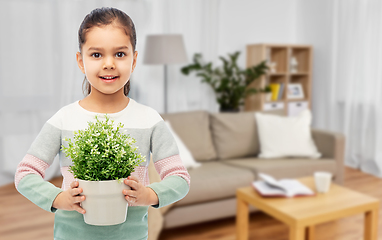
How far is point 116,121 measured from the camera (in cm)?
50

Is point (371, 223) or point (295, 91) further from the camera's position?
point (295, 91)

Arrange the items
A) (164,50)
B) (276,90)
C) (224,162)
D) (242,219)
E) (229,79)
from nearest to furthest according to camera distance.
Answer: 1. (242,219)
2. (224,162)
3. (164,50)
4. (229,79)
5. (276,90)

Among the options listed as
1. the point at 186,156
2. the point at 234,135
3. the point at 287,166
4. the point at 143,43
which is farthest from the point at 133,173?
the point at 143,43

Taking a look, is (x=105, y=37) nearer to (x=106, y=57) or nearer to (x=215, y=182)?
(x=106, y=57)

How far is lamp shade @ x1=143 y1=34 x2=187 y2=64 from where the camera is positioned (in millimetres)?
3188

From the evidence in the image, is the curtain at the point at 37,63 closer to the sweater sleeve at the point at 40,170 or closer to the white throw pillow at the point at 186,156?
the white throw pillow at the point at 186,156

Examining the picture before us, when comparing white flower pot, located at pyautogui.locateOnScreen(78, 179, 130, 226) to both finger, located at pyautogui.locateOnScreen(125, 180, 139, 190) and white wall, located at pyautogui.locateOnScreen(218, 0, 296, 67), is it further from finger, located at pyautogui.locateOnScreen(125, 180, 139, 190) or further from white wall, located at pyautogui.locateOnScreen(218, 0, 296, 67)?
white wall, located at pyautogui.locateOnScreen(218, 0, 296, 67)

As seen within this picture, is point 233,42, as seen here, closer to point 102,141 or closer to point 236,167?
point 236,167

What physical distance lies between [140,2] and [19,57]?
1279 mm

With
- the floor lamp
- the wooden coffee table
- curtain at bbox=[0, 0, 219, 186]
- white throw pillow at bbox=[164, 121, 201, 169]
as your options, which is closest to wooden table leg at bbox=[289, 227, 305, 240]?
the wooden coffee table

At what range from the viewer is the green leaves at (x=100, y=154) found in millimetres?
435

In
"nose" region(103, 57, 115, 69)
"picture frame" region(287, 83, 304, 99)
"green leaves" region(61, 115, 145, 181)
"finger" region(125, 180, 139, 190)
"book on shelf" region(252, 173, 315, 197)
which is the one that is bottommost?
"book on shelf" region(252, 173, 315, 197)

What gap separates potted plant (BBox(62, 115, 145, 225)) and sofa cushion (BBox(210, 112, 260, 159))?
2.42 m

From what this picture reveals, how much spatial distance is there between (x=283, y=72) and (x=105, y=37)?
4.19 m
